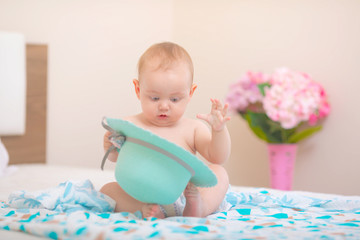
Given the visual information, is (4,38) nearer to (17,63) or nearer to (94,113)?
(17,63)

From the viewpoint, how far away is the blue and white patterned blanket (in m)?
0.85

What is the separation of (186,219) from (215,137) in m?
0.23

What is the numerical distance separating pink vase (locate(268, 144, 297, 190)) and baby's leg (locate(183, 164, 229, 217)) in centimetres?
131

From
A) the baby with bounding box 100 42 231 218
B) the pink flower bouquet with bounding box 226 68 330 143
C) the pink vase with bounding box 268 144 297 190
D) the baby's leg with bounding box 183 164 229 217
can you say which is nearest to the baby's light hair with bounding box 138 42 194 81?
the baby with bounding box 100 42 231 218

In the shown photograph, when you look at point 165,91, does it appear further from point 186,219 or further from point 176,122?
point 186,219

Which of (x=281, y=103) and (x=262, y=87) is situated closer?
(x=281, y=103)

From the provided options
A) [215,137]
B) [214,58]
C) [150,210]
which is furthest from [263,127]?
[150,210]

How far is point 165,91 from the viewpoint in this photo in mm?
1115

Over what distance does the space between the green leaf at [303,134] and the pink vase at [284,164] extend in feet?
0.11

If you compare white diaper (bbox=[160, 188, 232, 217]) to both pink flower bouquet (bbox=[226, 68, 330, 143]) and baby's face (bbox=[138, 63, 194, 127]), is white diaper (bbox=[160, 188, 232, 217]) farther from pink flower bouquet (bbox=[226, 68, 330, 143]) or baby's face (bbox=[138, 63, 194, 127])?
pink flower bouquet (bbox=[226, 68, 330, 143])

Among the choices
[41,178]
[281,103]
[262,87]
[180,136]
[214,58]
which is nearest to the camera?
[180,136]

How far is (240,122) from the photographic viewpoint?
9.39 feet

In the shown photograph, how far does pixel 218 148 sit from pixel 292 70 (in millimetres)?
1655

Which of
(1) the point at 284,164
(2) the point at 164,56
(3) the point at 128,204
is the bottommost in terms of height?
(1) the point at 284,164
